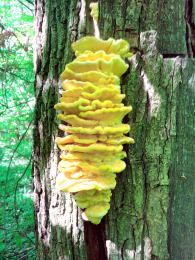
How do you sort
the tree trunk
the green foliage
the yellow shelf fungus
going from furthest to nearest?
the green foliage → the tree trunk → the yellow shelf fungus

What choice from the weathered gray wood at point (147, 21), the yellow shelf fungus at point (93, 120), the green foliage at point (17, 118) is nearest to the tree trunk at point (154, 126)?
the weathered gray wood at point (147, 21)

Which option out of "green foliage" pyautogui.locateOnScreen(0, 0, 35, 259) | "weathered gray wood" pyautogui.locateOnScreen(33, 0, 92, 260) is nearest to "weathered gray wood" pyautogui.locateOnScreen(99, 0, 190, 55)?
Answer: "weathered gray wood" pyautogui.locateOnScreen(33, 0, 92, 260)

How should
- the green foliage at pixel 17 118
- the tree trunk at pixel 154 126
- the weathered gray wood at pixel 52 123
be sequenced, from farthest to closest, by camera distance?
the green foliage at pixel 17 118
the weathered gray wood at pixel 52 123
the tree trunk at pixel 154 126

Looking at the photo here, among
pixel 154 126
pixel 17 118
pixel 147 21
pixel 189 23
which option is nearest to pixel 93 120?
pixel 154 126

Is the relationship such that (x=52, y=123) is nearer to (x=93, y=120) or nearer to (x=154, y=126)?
(x=93, y=120)

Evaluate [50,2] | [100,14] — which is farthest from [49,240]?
[50,2]

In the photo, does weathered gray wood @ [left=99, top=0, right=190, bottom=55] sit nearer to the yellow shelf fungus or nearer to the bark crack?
the bark crack

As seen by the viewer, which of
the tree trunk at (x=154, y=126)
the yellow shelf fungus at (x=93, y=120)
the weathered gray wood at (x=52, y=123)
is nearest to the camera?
the yellow shelf fungus at (x=93, y=120)

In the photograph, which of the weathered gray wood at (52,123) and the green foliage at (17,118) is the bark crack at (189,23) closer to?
the weathered gray wood at (52,123)

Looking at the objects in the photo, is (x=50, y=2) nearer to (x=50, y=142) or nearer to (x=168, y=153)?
(x=50, y=142)
